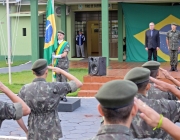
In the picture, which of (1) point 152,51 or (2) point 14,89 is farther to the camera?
(1) point 152,51

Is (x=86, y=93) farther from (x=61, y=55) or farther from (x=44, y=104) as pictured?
(x=44, y=104)

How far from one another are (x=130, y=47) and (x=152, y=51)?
5.04 m

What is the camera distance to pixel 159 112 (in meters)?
3.01

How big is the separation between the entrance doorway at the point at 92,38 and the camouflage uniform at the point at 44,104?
16745mm

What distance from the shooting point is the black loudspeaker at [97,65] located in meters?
11.0

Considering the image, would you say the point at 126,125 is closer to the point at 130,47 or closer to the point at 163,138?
the point at 163,138

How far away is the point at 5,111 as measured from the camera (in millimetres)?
3012

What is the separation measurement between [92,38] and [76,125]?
15717mm

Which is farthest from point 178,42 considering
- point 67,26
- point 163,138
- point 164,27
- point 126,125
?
point 126,125

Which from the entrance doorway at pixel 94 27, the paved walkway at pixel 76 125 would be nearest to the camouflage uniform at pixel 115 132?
the paved walkway at pixel 76 125

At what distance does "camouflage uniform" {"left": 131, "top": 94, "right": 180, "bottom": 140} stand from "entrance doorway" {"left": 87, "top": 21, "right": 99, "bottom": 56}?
17927mm

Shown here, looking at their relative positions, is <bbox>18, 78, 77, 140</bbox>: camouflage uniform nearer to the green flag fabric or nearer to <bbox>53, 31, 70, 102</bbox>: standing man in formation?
<bbox>53, 31, 70, 102</bbox>: standing man in formation

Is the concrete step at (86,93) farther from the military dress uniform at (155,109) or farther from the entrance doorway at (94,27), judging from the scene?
the entrance doorway at (94,27)

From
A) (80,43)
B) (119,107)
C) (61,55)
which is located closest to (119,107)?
(119,107)
